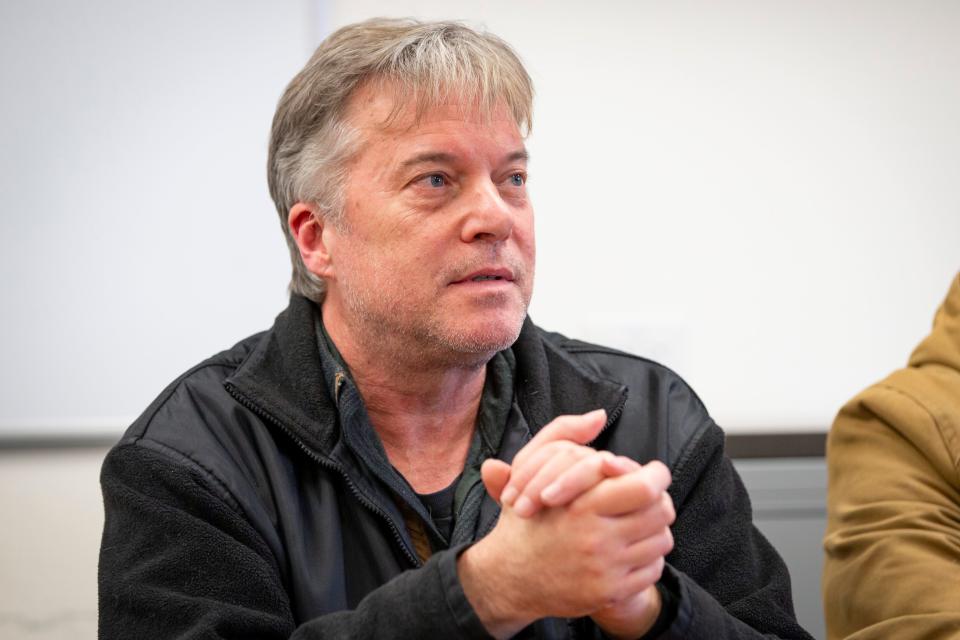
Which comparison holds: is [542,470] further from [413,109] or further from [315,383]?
[413,109]

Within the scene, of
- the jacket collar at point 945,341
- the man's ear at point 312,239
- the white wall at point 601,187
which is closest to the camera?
the man's ear at point 312,239

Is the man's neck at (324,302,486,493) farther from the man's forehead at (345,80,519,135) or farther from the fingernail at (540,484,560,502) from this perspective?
the fingernail at (540,484,560,502)

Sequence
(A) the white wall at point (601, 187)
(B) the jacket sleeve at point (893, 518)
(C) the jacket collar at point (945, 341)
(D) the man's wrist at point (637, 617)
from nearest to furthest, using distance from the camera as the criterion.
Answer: (D) the man's wrist at point (637, 617), (B) the jacket sleeve at point (893, 518), (C) the jacket collar at point (945, 341), (A) the white wall at point (601, 187)

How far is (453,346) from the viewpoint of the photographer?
1515 mm

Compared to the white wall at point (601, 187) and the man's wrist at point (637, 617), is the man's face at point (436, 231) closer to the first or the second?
the man's wrist at point (637, 617)

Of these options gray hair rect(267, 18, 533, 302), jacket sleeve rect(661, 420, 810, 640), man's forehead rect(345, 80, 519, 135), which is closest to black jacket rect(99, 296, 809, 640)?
jacket sleeve rect(661, 420, 810, 640)

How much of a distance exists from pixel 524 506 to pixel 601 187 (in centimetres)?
135

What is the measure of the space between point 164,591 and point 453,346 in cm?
49

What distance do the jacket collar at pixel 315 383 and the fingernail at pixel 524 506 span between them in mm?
396

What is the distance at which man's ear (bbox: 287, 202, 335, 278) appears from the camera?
1.68 metres

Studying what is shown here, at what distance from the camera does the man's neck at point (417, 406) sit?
5.27ft

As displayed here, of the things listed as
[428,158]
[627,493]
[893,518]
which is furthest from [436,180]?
[893,518]

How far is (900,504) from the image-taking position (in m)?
1.67

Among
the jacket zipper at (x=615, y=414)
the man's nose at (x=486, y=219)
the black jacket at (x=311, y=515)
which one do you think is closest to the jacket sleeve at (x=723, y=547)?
the black jacket at (x=311, y=515)
